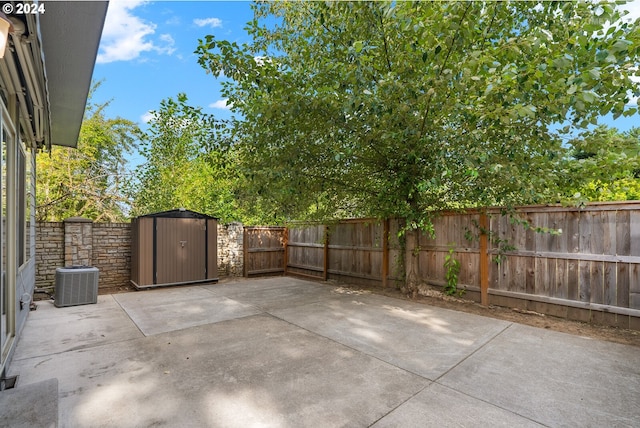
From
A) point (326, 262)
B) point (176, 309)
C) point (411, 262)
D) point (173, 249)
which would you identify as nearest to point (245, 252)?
point (173, 249)

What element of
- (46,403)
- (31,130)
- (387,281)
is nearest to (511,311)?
(387,281)

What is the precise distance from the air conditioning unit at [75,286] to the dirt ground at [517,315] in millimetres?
1202

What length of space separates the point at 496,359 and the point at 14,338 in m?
4.71

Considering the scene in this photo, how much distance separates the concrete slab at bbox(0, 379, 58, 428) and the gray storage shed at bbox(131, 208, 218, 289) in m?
4.35

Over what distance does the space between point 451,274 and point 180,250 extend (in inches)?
222

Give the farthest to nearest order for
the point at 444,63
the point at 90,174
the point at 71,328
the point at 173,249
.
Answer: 1. the point at 90,174
2. the point at 173,249
3. the point at 71,328
4. the point at 444,63

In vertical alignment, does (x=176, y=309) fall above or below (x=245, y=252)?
below

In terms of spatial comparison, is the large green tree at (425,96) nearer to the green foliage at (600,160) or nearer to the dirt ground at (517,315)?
the green foliage at (600,160)

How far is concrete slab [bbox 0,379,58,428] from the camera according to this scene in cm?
182

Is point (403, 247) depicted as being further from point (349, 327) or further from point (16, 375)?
point (16, 375)

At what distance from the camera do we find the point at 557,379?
2539 millimetres

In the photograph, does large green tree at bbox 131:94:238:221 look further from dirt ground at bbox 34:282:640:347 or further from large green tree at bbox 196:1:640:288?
large green tree at bbox 196:1:640:288

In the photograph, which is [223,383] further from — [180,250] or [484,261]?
[180,250]

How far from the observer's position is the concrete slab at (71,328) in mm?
3203
